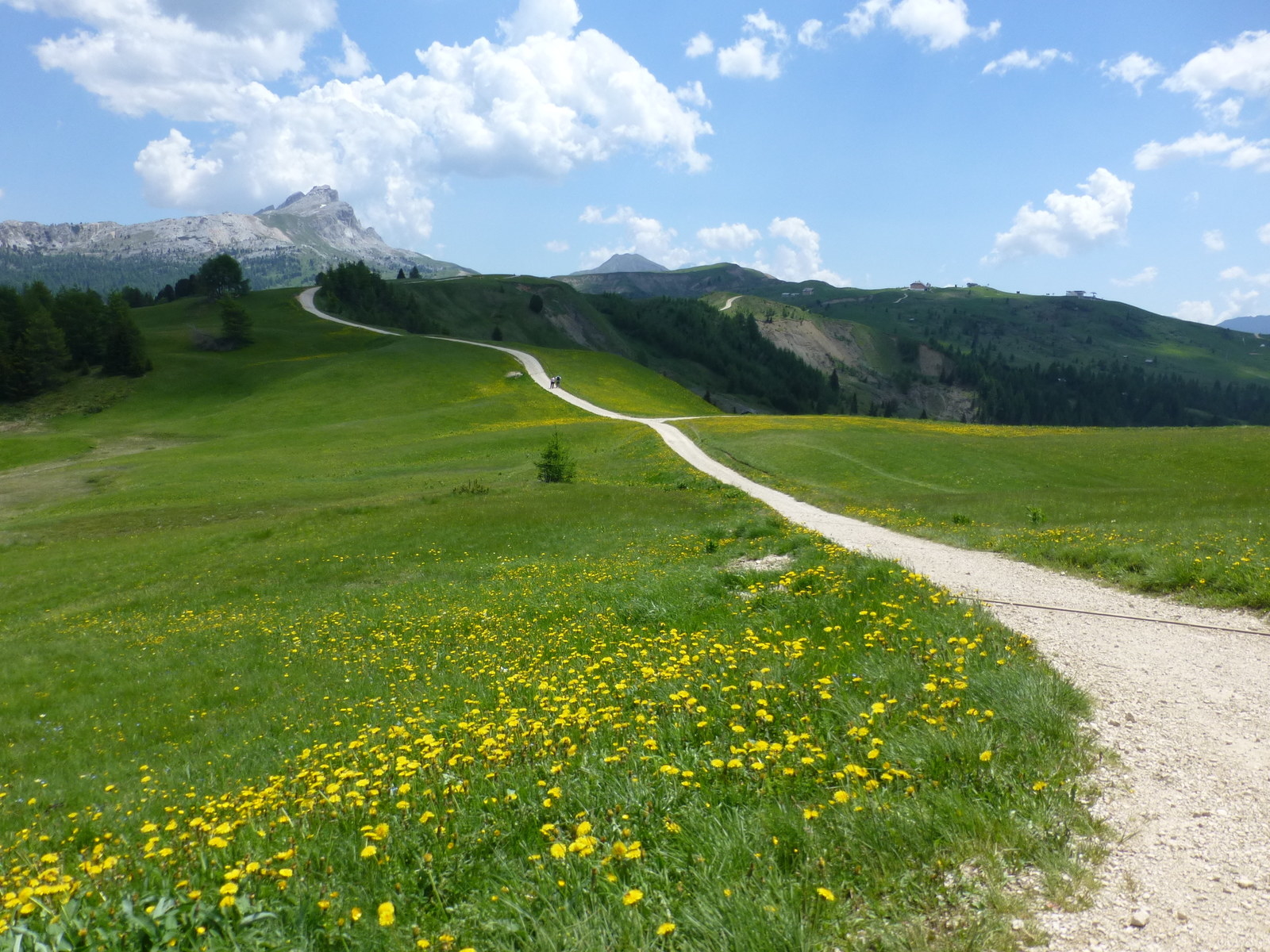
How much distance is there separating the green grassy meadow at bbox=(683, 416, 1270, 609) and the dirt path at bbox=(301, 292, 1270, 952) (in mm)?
2164

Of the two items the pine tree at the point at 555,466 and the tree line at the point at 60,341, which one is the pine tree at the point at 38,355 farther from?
the pine tree at the point at 555,466

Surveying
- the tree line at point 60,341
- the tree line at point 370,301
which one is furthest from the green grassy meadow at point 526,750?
the tree line at point 370,301

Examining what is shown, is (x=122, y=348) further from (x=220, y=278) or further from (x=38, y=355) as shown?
(x=220, y=278)

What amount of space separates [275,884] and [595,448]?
5597 cm

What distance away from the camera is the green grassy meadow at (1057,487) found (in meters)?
15.2

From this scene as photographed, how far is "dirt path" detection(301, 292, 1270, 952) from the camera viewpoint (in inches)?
174

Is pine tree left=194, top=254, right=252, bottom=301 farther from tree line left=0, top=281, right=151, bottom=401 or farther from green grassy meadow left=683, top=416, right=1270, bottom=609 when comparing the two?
green grassy meadow left=683, top=416, right=1270, bottom=609

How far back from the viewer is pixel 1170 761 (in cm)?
658

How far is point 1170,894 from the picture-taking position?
468cm


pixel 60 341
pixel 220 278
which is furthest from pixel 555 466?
pixel 220 278

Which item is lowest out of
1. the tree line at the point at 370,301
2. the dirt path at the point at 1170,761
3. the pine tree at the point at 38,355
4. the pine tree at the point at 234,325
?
the pine tree at the point at 38,355

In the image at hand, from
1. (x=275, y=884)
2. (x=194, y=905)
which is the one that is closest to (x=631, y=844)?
(x=275, y=884)

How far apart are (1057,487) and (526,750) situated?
44800 mm

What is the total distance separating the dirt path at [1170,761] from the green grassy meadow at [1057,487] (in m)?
2.16
